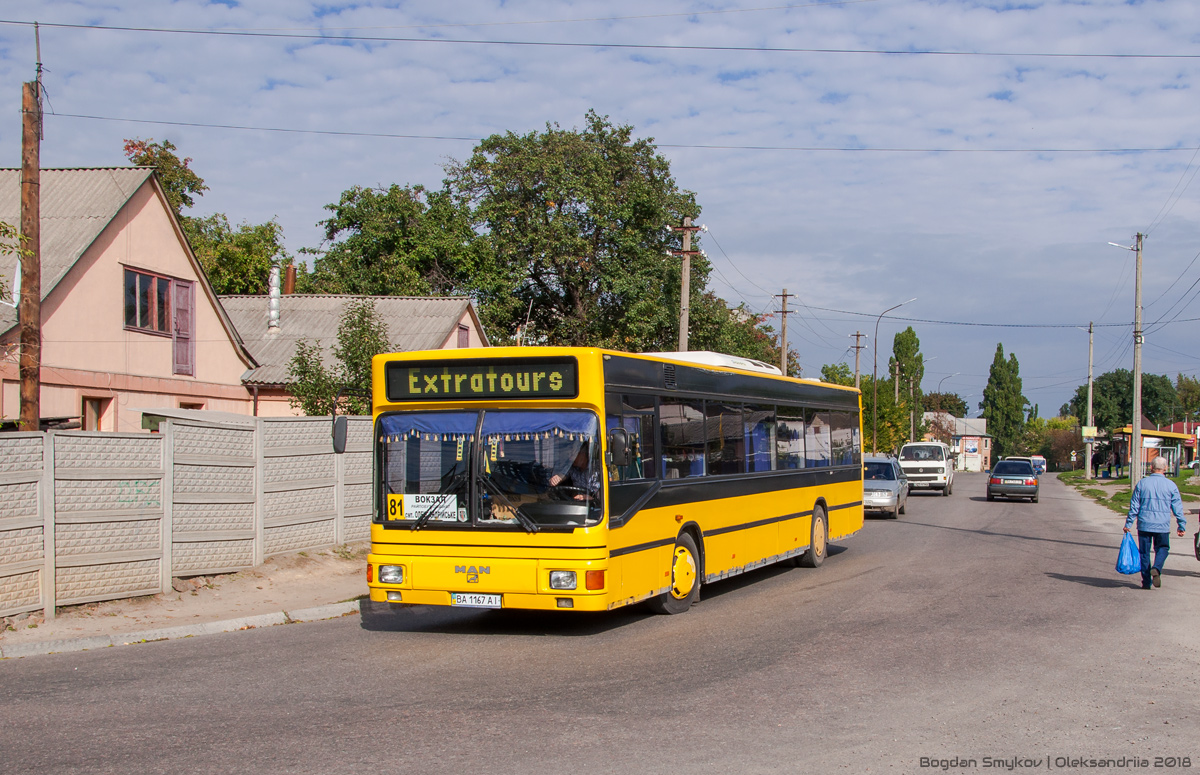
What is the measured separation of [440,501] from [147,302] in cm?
1577

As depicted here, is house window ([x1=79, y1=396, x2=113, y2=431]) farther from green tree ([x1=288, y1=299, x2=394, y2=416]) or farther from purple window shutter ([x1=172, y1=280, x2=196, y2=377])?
green tree ([x1=288, y1=299, x2=394, y2=416])

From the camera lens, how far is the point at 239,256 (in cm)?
4212

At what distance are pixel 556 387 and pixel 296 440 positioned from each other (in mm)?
6470

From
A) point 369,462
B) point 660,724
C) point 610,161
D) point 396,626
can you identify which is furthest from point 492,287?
point 660,724

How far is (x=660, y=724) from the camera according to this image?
6.48 metres

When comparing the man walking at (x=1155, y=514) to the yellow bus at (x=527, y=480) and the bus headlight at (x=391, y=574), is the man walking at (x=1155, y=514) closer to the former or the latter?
the yellow bus at (x=527, y=480)

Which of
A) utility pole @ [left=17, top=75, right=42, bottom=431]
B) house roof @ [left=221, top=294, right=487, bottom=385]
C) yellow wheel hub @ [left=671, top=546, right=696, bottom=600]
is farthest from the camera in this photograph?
house roof @ [left=221, top=294, right=487, bottom=385]

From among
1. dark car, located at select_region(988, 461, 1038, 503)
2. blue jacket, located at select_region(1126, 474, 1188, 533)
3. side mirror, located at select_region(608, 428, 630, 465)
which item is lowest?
dark car, located at select_region(988, 461, 1038, 503)

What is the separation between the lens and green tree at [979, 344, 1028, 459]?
430 ft

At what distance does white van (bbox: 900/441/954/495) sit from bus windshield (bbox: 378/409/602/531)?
3355 cm

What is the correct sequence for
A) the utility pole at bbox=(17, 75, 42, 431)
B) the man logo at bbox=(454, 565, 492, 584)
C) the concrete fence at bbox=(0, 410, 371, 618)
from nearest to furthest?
the man logo at bbox=(454, 565, 492, 584), the concrete fence at bbox=(0, 410, 371, 618), the utility pole at bbox=(17, 75, 42, 431)

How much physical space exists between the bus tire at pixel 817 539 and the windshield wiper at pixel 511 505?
25.3ft

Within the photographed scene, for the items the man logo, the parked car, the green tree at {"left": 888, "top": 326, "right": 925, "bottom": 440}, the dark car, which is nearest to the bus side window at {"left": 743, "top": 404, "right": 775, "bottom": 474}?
the man logo

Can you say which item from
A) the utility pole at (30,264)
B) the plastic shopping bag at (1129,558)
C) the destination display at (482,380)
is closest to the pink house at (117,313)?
the utility pole at (30,264)
